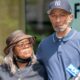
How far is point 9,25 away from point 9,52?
3.53 meters

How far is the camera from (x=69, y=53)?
14.4 ft

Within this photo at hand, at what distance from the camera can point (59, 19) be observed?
14.4 ft

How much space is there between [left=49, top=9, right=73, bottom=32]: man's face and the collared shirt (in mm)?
104

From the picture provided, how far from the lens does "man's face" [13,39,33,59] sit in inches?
181

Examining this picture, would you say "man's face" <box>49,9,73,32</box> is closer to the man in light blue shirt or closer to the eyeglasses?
the man in light blue shirt

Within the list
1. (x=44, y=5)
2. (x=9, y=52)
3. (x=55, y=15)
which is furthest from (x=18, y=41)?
(x=44, y=5)

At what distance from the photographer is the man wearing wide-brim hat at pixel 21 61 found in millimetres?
4605

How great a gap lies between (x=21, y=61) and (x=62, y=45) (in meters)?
0.48

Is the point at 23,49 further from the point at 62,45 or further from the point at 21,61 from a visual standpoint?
the point at 62,45

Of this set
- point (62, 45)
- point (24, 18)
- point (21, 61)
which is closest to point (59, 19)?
point (62, 45)

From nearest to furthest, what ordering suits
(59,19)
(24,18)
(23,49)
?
1. (59,19)
2. (23,49)
3. (24,18)

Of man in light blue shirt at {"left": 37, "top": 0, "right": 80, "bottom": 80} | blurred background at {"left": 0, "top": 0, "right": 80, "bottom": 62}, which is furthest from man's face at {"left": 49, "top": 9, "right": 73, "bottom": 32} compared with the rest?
blurred background at {"left": 0, "top": 0, "right": 80, "bottom": 62}

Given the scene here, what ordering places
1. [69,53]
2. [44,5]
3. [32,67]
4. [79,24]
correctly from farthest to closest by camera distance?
[44,5], [79,24], [32,67], [69,53]

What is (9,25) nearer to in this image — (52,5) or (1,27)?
(1,27)
